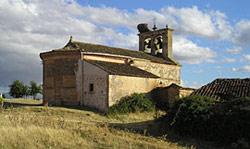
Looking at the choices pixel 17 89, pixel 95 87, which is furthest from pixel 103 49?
pixel 17 89

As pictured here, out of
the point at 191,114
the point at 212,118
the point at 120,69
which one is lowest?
the point at 212,118

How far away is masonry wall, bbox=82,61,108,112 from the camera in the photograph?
36938 millimetres

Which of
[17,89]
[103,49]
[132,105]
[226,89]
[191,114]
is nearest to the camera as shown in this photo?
[191,114]

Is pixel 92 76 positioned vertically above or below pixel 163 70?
below

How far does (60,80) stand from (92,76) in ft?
12.3

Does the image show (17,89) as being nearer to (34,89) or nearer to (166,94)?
(34,89)

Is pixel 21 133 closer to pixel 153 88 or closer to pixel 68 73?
pixel 68 73

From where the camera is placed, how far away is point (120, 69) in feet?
128

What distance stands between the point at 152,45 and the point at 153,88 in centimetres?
1022

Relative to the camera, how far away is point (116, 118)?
111 ft

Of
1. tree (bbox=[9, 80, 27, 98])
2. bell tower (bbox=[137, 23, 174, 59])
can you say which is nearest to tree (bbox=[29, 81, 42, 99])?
tree (bbox=[9, 80, 27, 98])

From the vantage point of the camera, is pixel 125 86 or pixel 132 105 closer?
pixel 132 105

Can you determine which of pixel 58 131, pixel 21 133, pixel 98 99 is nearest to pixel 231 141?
pixel 58 131

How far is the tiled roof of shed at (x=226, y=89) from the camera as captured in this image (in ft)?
90.2
